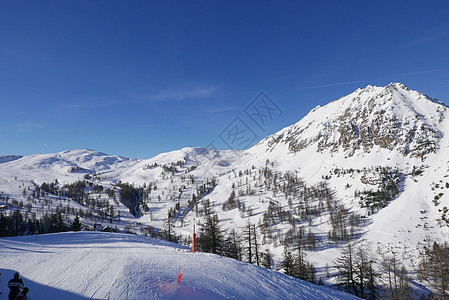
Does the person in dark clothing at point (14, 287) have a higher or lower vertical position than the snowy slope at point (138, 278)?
higher

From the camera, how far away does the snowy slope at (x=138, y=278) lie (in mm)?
10406

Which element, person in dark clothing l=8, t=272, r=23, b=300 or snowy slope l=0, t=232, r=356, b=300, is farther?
snowy slope l=0, t=232, r=356, b=300

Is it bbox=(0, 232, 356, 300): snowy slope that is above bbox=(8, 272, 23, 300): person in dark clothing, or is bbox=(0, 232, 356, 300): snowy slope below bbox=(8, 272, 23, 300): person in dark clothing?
below

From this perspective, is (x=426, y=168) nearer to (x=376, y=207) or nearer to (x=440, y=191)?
(x=440, y=191)

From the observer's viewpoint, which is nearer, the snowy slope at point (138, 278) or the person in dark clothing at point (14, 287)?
Result: the person in dark clothing at point (14, 287)

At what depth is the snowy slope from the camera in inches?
410

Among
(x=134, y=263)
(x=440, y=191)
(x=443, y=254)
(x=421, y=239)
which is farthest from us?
(x=440, y=191)

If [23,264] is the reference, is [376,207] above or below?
below

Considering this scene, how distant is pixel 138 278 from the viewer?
11656 mm

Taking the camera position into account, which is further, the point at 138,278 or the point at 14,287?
the point at 138,278

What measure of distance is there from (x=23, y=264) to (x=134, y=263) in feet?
23.8

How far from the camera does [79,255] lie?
54.9ft

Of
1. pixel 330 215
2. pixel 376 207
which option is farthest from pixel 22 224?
pixel 376 207

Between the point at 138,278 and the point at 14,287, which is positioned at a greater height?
the point at 14,287
